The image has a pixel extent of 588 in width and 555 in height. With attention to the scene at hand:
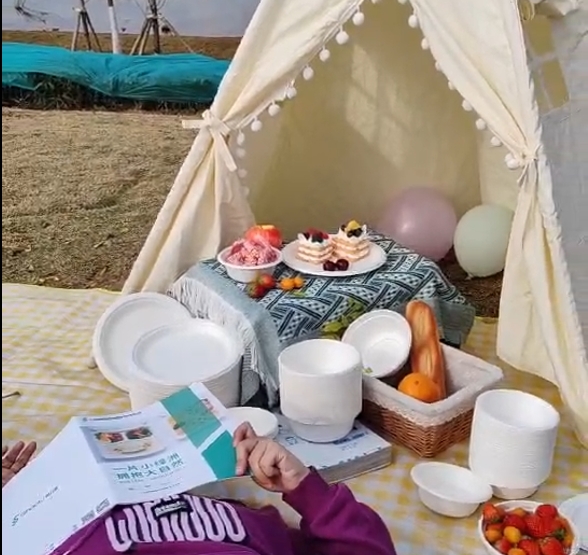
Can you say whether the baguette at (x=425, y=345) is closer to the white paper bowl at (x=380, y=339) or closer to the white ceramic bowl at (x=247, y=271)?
the white paper bowl at (x=380, y=339)

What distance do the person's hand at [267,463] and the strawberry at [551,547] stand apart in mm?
371

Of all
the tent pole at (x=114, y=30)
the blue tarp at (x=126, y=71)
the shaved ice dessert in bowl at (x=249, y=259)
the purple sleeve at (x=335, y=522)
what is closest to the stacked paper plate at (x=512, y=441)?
the purple sleeve at (x=335, y=522)

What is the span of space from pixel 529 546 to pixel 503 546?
0.04 meters

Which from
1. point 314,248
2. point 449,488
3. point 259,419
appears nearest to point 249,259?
point 314,248

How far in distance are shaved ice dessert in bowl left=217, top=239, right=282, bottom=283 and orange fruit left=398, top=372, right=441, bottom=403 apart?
43cm

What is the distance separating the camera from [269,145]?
217 centimetres

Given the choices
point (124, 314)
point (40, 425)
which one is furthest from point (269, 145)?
point (40, 425)

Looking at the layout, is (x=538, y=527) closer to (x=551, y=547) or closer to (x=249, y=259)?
(x=551, y=547)

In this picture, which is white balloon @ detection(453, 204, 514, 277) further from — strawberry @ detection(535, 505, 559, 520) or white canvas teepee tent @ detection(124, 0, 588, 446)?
strawberry @ detection(535, 505, 559, 520)

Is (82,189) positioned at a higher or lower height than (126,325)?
lower

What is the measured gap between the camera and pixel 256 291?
1740mm

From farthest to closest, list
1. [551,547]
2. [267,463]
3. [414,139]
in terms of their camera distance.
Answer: [414,139] < [551,547] < [267,463]

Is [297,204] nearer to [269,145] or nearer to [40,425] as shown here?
[269,145]

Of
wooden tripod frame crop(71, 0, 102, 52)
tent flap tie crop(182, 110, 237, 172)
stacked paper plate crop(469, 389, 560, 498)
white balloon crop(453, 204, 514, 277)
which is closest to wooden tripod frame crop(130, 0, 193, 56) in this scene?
wooden tripod frame crop(71, 0, 102, 52)
